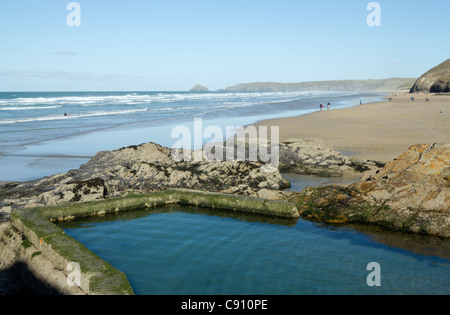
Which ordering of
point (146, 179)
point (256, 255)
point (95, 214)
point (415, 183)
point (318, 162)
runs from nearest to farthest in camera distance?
point (256, 255) < point (415, 183) < point (95, 214) < point (146, 179) < point (318, 162)

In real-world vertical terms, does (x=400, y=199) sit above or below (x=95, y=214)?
above

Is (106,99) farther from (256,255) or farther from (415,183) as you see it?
(256,255)

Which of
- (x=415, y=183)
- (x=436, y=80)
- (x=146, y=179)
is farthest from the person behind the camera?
(x=436, y=80)

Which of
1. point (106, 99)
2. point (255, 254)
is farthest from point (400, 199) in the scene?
point (106, 99)

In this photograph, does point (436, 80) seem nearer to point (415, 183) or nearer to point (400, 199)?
point (415, 183)

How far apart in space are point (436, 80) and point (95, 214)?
388 feet

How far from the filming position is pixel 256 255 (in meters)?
7.65

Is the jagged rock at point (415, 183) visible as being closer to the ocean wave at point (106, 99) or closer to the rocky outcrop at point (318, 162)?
the rocky outcrop at point (318, 162)

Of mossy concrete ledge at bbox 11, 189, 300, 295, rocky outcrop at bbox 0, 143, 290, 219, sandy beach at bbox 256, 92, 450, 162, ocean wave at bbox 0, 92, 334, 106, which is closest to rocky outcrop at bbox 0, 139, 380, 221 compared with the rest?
rocky outcrop at bbox 0, 143, 290, 219

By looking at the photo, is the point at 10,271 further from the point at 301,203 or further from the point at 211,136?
the point at 211,136

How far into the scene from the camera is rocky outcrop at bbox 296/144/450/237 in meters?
9.04

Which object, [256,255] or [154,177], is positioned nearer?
[256,255]

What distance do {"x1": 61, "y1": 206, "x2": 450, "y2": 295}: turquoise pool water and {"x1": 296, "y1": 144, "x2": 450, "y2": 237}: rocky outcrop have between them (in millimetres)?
468

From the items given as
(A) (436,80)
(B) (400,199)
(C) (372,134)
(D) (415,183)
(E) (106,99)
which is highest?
(A) (436,80)
